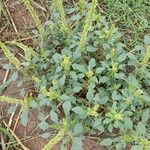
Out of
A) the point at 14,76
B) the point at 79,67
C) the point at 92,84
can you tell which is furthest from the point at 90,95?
the point at 14,76

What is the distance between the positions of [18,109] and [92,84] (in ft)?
1.68

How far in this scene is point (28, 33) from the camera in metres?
2.61

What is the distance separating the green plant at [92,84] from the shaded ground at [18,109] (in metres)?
0.08

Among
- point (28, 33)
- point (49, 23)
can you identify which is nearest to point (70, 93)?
point (49, 23)

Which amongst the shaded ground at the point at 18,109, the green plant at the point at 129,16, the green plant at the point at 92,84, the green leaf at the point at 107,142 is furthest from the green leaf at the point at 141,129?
the green plant at the point at 129,16

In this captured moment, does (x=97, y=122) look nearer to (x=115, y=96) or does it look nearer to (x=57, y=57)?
(x=115, y=96)

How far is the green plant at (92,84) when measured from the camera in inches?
Result: 82.0

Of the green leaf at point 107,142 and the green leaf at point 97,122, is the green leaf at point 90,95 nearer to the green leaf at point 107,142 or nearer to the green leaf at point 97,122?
the green leaf at point 97,122

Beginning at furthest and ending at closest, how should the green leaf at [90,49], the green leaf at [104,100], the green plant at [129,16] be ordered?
the green plant at [129,16], the green leaf at [90,49], the green leaf at [104,100]

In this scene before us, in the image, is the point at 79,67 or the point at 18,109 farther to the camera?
the point at 18,109

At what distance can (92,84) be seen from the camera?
85.2 inches

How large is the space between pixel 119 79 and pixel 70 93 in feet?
0.97

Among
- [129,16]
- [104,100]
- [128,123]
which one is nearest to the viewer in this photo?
[128,123]

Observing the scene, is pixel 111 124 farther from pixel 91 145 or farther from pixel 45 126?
pixel 45 126
